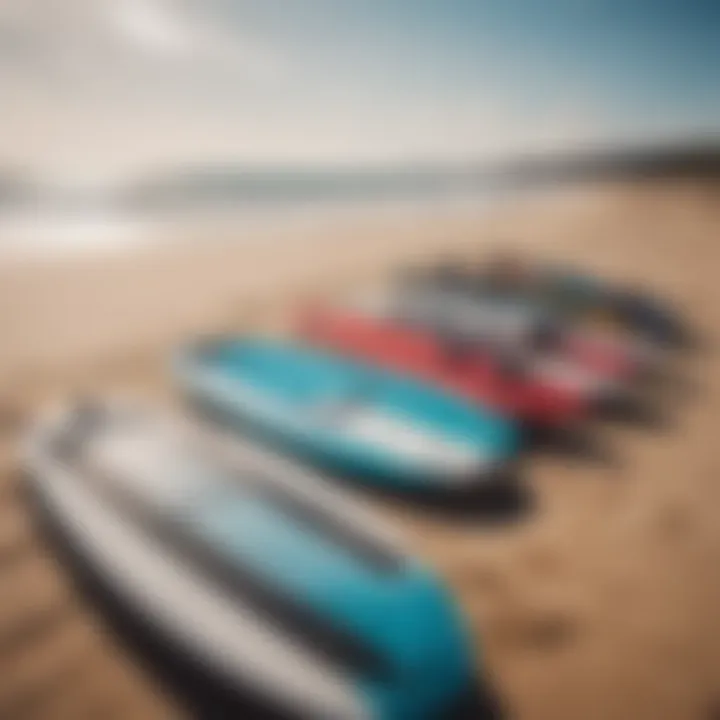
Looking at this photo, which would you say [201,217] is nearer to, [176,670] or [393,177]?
[393,177]

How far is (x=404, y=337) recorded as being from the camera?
1.12 metres

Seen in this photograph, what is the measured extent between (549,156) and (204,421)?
535mm

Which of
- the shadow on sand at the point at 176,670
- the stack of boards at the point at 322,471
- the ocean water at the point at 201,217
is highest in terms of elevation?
the ocean water at the point at 201,217

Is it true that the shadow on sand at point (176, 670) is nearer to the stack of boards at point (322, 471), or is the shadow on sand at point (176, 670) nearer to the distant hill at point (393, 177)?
the stack of boards at point (322, 471)

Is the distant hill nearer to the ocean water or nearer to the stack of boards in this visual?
the ocean water

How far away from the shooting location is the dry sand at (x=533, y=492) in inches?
29.7

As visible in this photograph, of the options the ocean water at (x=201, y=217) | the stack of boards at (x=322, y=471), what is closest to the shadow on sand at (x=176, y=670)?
the stack of boards at (x=322, y=471)

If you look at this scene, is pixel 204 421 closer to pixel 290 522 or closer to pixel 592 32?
pixel 290 522

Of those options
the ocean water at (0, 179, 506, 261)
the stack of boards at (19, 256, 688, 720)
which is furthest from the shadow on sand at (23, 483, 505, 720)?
the ocean water at (0, 179, 506, 261)

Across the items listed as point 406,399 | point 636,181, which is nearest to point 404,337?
point 406,399

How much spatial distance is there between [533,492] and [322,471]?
254 mm

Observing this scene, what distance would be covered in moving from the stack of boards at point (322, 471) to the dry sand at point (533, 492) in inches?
1.6

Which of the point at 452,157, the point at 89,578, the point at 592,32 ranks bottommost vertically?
the point at 89,578

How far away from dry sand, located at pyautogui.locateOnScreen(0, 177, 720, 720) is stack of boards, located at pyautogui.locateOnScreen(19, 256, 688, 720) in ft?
0.13
